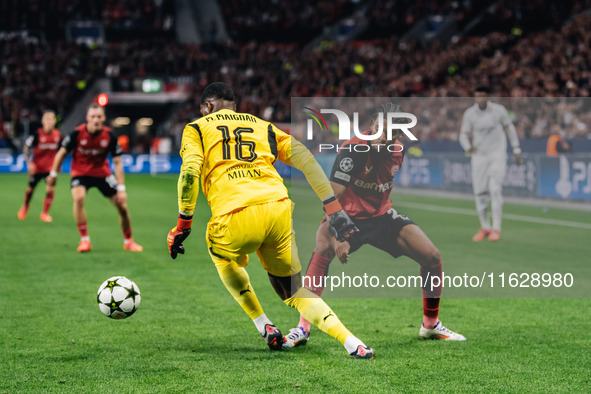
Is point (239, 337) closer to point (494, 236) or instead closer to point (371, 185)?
point (371, 185)

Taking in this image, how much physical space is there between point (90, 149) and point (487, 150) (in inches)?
233

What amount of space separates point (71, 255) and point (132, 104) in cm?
3656

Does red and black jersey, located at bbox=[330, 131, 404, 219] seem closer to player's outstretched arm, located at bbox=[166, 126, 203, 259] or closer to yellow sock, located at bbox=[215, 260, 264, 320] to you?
yellow sock, located at bbox=[215, 260, 264, 320]

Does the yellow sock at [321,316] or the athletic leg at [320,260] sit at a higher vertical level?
the athletic leg at [320,260]

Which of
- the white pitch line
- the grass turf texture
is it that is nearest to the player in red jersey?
the grass turf texture

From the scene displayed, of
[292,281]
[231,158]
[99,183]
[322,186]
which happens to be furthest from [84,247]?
[322,186]

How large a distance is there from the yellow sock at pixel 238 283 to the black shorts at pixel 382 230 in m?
0.87

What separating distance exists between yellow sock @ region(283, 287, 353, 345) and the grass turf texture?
0.20 meters

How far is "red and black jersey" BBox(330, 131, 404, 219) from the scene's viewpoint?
6012 mm

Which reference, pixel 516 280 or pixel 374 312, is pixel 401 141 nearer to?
pixel 374 312

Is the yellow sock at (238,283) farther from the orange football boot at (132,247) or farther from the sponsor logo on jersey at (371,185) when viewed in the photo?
the orange football boot at (132,247)

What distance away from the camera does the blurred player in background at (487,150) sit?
39.6 feet

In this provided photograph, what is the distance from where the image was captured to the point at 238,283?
18.7ft

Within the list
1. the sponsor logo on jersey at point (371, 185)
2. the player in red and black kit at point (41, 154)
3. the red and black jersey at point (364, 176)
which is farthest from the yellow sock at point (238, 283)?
the player in red and black kit at point (41, 154)
